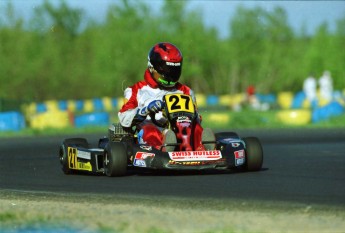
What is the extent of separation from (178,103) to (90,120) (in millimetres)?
14678

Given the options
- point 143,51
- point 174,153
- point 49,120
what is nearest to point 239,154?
point 174,153

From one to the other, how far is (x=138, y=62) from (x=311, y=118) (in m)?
27.9

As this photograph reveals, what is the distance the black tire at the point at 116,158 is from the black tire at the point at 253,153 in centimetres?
124

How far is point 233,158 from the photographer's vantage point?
29.5 feet

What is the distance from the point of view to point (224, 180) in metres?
8.50

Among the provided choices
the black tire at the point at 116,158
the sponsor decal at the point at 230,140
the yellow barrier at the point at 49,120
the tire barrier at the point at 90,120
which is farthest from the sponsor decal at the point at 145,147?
the tire barrier at the point at 90,120

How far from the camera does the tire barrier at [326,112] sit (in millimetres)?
22344

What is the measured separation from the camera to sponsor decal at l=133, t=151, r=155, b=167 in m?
8.88

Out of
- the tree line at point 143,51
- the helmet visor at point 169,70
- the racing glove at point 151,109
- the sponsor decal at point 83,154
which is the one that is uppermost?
the tree line at point 143,51

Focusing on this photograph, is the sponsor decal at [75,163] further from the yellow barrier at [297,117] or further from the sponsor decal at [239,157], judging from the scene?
the yellow barrier at [297,117]

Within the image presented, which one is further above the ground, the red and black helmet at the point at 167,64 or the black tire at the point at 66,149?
the red and black helmet at the point at 167,64

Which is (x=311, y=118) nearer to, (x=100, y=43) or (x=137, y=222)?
(x=137, y=222)

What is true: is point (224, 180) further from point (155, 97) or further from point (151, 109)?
point (155, 97)

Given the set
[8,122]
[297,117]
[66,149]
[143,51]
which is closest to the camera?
[66,149]
